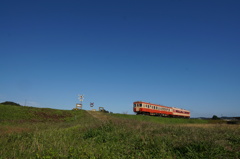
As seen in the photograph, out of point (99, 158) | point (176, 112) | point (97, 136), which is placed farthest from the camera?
point (176, 112)

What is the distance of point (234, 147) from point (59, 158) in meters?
6.38

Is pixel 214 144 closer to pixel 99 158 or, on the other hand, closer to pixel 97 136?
pixel 99 158

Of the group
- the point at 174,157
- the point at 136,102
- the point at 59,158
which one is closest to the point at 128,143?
the point at 174,157

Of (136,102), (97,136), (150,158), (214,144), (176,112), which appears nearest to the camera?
(150,158)

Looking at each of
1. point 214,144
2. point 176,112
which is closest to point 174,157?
point 214,144

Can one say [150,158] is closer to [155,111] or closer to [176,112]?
[155,111]

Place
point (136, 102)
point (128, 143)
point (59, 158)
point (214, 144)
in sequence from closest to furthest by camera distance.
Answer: point (59, 158), point (214, 144), point (128, 143), point (136, 102)

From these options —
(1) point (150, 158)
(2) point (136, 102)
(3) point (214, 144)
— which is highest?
(2) point (136, 102)

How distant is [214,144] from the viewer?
22.4 feet

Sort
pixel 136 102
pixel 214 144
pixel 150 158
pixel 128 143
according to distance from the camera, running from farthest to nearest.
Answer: pixel 136 102, pixel 128 143, pixel 214 144, pixel 150 158

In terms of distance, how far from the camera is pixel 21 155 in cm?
577

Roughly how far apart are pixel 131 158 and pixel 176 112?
154ft

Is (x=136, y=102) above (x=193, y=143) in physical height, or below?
above

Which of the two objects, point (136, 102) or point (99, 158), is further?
point (136, 102)
